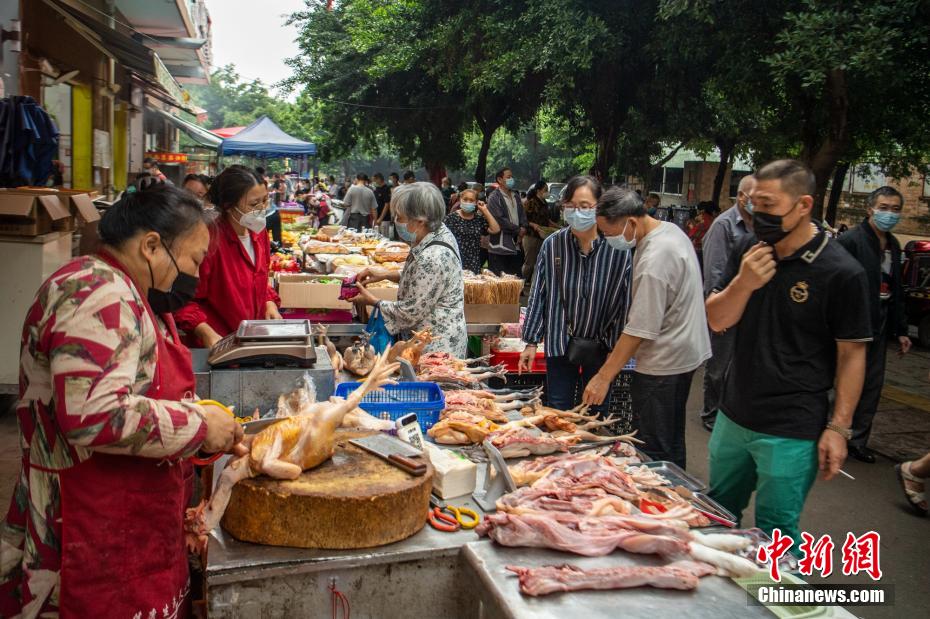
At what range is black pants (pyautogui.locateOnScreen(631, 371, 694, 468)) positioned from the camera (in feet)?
13.7

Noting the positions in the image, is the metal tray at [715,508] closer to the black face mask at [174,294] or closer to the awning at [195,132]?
the black face mask at [174,294]

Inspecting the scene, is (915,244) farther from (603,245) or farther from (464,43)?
(603,245)

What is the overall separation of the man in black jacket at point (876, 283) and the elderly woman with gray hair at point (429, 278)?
321 centimetres

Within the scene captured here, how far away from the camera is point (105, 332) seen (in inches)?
80.0

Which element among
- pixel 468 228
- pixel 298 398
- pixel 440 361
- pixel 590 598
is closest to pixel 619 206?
pixel 440 361

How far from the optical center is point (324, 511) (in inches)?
95.6

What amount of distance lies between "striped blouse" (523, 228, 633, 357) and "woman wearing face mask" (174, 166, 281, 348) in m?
1.88

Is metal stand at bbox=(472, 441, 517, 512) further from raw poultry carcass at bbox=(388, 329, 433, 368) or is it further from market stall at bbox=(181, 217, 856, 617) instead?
raw poultry carcass at bbox=(388, 329, 433, 368)

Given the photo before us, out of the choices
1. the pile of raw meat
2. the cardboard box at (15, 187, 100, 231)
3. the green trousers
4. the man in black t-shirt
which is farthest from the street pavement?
the man in black t-shirt

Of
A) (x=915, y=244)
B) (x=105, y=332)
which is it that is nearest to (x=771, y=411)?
(x=105, y=332)

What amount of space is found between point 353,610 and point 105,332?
118 cm

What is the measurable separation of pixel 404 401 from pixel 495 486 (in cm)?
99

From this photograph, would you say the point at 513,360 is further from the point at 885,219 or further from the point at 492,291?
the point at 885,219

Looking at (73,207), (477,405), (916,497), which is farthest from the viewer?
(73,207)
